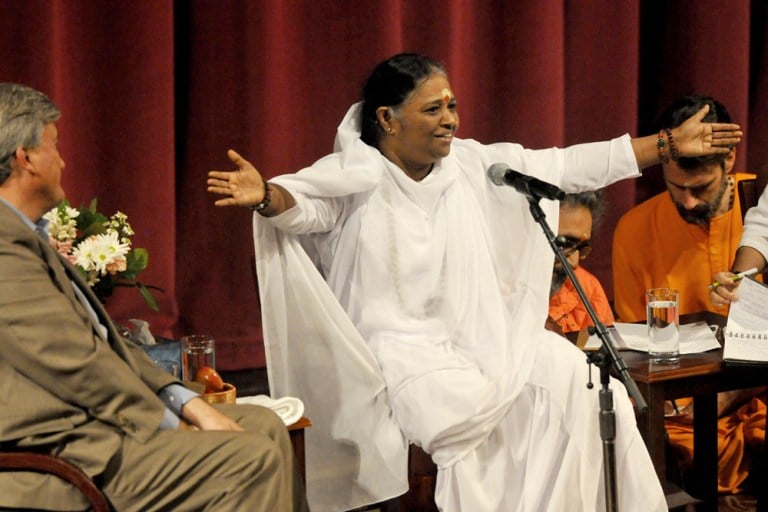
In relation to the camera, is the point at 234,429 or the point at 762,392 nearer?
the point at 234,429

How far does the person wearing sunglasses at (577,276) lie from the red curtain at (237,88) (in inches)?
24.9

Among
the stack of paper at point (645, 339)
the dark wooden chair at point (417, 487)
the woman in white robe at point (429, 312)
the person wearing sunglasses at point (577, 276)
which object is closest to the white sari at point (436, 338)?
the woman in white robe at point (429, 312)

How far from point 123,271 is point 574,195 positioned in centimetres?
148

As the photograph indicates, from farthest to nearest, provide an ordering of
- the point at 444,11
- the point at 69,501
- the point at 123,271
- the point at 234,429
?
1. the point at 444,11
2. the point at 123,271
3. the point at 234,429
4. the point at 69,501

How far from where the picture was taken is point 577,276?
3.50 metres

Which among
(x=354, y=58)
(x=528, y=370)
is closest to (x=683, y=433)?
(x=528, y=370)

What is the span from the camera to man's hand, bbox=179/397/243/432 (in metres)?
2.31

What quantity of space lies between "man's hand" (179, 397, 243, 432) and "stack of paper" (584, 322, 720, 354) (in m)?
1.10

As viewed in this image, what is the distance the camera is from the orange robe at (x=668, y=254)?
370 centimetres

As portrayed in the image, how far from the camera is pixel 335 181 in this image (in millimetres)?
2865

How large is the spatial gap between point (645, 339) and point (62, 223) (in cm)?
158

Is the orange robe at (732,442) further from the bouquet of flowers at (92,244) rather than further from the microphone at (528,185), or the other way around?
the bouquet of flowers at (92,244)

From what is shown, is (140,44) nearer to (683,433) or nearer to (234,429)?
(234,429)

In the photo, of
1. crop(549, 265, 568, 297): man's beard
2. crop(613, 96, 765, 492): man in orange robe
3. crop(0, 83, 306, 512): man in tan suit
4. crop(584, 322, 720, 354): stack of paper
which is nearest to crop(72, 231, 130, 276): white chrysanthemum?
crop(0, 83, 306, 512): man in tan suit
